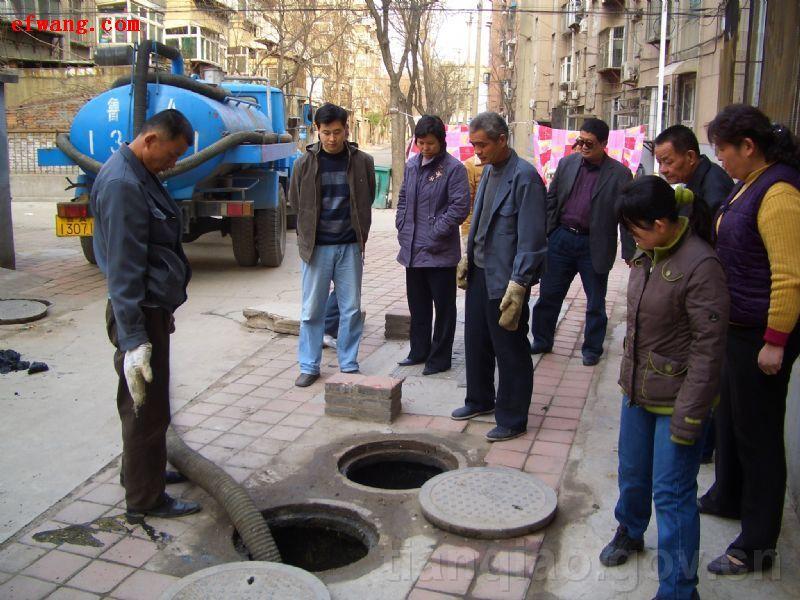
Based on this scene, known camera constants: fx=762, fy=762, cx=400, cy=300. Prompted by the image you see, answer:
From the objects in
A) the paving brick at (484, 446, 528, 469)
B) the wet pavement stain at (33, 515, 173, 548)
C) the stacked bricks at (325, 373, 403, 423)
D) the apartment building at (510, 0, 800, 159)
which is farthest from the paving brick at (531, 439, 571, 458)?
the apartment building at (510, 0, 800, 159)

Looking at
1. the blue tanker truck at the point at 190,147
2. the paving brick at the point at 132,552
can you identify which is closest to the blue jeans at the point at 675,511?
the paving brick at the point at 132,552

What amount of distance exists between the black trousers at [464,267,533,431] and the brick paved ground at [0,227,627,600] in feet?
0.61

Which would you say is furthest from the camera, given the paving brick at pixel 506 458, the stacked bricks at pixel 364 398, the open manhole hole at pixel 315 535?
the stacked bricks at pixel 364 398

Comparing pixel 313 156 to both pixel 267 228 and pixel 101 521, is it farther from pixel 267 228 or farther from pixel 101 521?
pixel 267 228

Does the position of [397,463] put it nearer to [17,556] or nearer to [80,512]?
[80,512]

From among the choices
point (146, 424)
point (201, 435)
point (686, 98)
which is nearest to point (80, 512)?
point (146, 424)

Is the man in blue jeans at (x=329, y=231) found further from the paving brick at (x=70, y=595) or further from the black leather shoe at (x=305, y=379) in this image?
the paving brick at (x=70, y=595)

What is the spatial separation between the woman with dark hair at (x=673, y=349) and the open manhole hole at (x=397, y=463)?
5.44 feet

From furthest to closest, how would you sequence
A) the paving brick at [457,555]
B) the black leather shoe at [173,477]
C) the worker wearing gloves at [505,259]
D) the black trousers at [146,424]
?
the worker wearing gloves at [505,259]
the black leather shoe at [173,477]
the black trousers at [146,424]
the paving brick at [457,555]

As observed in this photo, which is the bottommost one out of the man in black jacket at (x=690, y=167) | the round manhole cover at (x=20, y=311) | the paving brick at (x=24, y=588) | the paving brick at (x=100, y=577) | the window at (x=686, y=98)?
the paving brick at (x=24, y=588)

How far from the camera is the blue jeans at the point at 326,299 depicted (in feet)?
17.6

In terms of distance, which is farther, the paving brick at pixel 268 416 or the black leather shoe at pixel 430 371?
the black leather shoe at pixel 430 371

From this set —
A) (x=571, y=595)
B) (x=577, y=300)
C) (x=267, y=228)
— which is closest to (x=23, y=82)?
(x=267, y=228)

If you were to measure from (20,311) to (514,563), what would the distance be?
5.69 m
